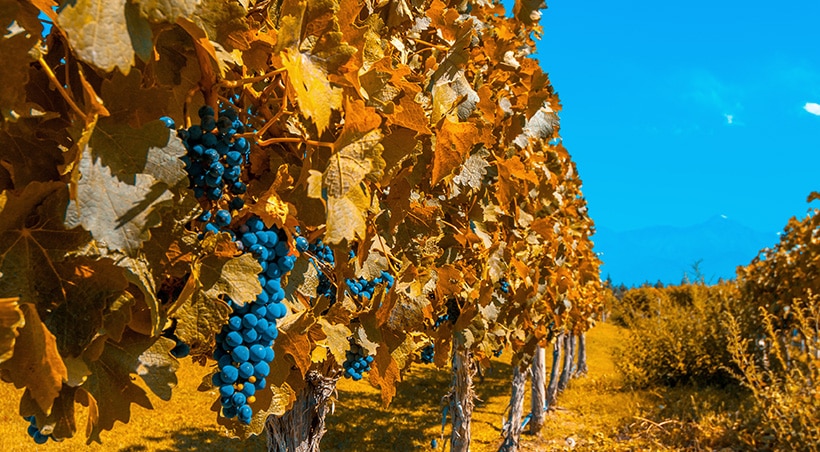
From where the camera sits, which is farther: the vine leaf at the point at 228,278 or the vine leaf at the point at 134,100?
the vine leaf at the point at 228,278

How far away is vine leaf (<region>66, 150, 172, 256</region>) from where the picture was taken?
→ 0.79 m

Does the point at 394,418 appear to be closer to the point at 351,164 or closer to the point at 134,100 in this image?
the point at 351,164

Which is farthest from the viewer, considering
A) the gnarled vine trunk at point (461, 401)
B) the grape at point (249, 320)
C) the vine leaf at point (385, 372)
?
the gnarled vine trunk at point (461, 401)

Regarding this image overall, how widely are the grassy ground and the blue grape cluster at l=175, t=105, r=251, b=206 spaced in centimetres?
534

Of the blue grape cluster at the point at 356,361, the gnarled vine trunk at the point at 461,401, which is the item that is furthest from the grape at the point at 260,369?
the gnarled vine trunk at the point at 461,401

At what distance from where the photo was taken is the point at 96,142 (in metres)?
0.83

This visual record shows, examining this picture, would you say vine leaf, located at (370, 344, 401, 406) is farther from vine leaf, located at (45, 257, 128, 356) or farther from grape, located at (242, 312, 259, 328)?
vine leaf, located at (45, 257, 128, 356)

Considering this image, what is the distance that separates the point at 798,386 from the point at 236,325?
785cm

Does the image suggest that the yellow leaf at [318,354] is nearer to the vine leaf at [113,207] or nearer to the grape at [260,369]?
the grape at [260,369]

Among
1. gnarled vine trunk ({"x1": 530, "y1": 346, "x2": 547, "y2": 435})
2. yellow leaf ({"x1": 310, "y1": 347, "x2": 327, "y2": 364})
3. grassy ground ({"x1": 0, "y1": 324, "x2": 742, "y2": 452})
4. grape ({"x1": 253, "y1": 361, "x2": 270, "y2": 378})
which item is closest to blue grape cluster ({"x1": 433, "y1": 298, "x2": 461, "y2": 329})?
yellow leaf ({"x1": 310, "y1": 347, "x2": 327, "y2": 364})

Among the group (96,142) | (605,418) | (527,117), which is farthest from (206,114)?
(605,418)

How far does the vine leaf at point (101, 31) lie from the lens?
68 cm

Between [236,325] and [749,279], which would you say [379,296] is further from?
[749,279]

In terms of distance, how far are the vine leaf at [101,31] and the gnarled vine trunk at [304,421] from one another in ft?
6.75
